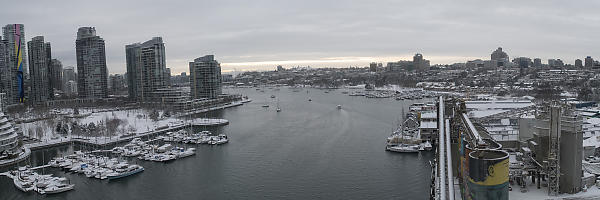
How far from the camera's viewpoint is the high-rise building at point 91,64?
2297 cm

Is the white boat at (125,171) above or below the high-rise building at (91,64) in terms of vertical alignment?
below

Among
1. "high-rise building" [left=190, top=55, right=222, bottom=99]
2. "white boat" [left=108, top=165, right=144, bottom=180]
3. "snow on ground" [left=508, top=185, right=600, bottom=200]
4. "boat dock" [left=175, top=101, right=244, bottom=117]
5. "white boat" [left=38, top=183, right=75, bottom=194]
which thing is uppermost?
"high-rise building" [left=190, top=55, right=222, bottom=99]

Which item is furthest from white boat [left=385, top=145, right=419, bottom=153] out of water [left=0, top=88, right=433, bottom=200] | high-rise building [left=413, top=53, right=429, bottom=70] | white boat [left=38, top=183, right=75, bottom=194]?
high-rise building [left=413, top=53, right=429, bottom=70]

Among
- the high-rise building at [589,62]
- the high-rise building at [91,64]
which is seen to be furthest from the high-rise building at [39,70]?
the high-rise building at [589,62]

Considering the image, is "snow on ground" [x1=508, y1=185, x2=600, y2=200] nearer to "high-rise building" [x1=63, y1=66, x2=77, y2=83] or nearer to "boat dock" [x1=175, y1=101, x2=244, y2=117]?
"boat dock" [x1=175, y1=101, x2=244, y2=117]

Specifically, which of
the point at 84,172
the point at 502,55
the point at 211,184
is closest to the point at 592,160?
the point at 211,184

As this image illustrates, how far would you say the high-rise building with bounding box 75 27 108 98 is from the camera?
22969 millimetres

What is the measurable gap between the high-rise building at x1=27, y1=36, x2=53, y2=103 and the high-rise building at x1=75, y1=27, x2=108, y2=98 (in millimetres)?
1555

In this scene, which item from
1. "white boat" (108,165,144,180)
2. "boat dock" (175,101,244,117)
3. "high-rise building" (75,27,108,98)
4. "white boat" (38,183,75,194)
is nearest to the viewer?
"white boat" (38,183,75,194)

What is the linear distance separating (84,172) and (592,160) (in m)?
6.90

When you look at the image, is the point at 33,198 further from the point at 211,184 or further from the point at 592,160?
the point at 592,160

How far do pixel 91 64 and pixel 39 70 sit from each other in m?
2.51

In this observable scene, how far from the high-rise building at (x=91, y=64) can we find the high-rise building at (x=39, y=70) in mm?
1555

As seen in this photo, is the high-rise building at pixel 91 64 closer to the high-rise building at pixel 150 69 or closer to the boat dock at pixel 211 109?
the high-rise building at pixel 150 69
